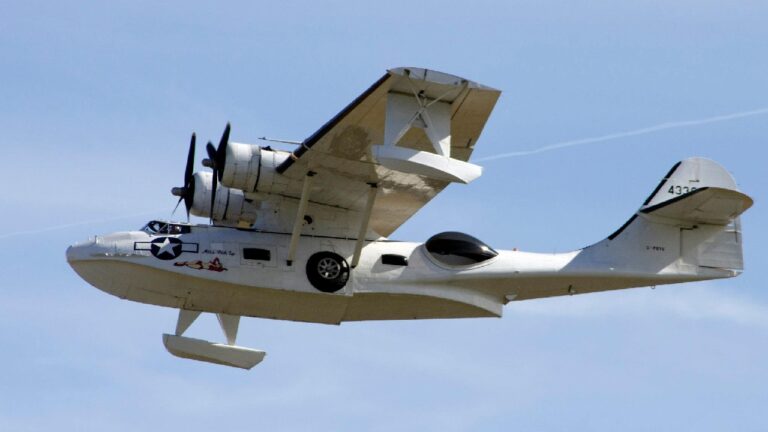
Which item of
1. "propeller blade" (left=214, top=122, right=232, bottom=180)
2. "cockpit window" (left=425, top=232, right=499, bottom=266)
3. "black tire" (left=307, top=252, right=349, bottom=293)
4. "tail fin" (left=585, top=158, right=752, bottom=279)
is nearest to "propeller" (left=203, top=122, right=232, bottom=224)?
"propeller blade" (left=214, top=122, right=232, bottom=180)

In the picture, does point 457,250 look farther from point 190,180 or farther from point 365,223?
point 190,180

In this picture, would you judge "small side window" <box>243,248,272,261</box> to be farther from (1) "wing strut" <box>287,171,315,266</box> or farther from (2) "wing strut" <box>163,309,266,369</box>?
(2) "wing strut" <box>163,309,266,369</box>

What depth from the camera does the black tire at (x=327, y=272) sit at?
19875mm

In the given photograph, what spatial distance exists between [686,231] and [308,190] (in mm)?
6017

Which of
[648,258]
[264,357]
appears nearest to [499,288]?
[648,258]

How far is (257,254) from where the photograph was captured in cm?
1986

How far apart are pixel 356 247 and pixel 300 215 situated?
99 centimetres

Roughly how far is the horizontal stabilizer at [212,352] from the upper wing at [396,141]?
101 inches

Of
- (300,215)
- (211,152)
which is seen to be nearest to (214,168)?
(211,152)

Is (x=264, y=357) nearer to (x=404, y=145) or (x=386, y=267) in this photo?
(x=386, y=267)

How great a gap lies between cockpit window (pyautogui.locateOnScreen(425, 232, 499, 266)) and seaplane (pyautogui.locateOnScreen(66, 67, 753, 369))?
1 centimetres

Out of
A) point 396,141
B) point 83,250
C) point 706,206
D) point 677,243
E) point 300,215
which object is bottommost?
point 83,250

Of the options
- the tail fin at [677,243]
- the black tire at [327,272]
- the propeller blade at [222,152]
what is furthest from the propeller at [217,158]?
the tail fin at [677,243]

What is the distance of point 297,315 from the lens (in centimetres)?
2033
